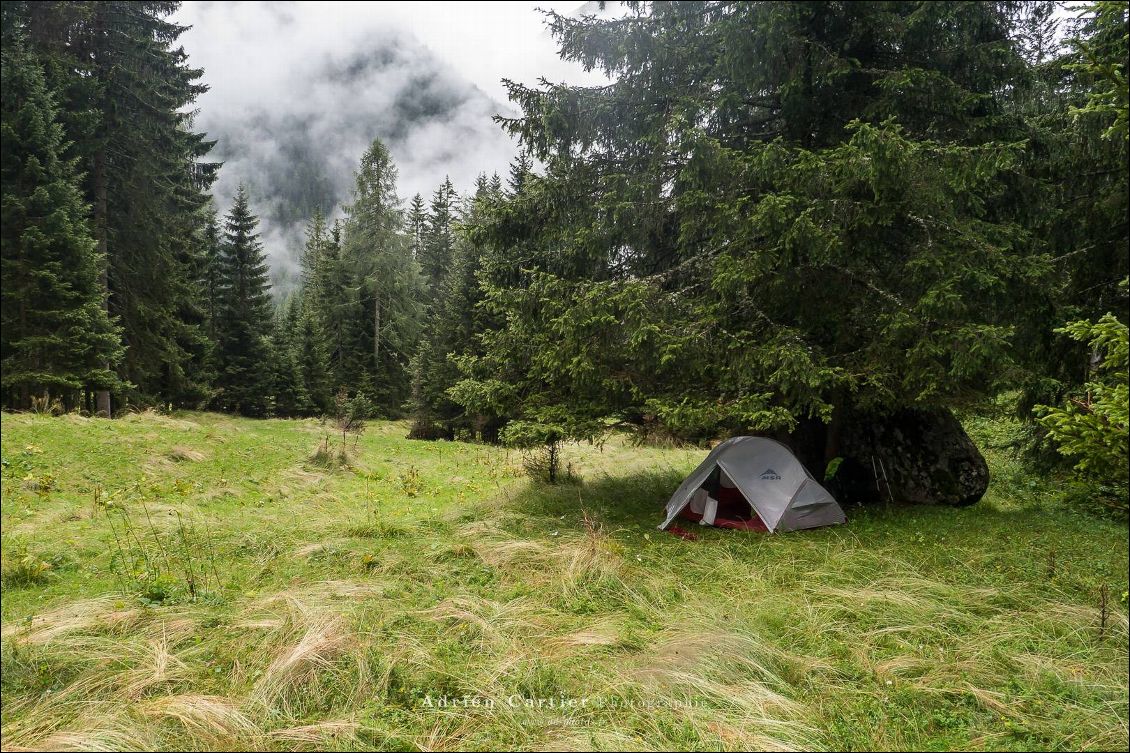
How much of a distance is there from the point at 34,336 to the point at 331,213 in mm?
34288

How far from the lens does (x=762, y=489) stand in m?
7.78

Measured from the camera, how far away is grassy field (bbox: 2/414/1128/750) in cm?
301

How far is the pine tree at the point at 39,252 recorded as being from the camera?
8.11ft

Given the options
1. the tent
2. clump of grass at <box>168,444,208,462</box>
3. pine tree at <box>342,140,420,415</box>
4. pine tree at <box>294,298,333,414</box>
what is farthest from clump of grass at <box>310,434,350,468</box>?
pine tree at <box>342,140,420,415</box>

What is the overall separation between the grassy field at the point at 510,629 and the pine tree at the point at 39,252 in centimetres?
24

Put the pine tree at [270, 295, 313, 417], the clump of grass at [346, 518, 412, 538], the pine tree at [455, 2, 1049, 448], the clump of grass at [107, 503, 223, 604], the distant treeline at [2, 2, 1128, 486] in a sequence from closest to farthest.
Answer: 1. the distant treeline at [2, 2, 1128, 486]
2. the clump of grass at [107, 503, 223, 604]
3. the pine tree at [455, 2, 1049, 448]
4. the clump of grass at [346, 518, 412, 538]
5. the pine tree at [270, 295, 313, 417]

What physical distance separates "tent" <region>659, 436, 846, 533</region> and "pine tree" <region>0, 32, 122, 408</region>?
683cm

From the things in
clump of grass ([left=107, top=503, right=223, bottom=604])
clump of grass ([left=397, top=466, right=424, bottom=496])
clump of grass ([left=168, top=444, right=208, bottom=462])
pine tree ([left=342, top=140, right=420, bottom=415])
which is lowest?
clump of grass ([left=397, top=466, right=424, bottom=496])

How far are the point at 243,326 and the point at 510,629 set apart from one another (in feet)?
74.8

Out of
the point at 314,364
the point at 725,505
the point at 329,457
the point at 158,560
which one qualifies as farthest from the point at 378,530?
the point at 314,364

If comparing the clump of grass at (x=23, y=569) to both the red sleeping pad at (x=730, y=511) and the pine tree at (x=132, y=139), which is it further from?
the red sleeping pad at (x=730, y=511)

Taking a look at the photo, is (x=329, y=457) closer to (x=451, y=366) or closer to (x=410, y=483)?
(x=410, y=483)

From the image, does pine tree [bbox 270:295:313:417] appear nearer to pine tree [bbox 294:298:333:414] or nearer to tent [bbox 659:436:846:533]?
pine tree [bbox 294:298:333:414]

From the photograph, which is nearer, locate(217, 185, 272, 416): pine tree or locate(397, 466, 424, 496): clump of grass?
locate(397, 466, 424, 496): clump of grass
